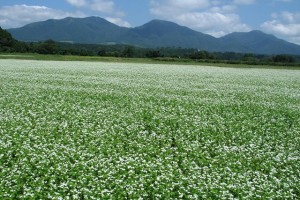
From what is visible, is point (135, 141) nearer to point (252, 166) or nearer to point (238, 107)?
point (252, 166)

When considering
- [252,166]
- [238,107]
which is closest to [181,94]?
[238,107]

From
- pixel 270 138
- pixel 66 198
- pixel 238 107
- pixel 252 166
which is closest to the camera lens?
pixel 66 198

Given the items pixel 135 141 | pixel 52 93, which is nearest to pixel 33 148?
pixel 135 141

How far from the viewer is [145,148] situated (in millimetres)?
12531

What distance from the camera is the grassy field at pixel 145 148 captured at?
923 centimetres

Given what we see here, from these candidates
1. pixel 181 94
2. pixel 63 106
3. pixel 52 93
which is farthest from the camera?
pixel 181 94

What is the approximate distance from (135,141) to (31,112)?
7038 millimetres

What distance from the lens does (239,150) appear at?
42.9ft

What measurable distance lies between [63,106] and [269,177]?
12603mm

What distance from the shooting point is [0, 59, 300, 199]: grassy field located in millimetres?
9234

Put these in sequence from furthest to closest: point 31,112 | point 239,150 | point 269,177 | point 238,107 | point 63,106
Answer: point 238,107
point 63,106
point 31,112
point 239,150
point 269,177

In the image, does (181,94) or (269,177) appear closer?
(269,177)

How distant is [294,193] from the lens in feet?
31.6

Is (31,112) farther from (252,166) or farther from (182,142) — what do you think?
(252,166)
